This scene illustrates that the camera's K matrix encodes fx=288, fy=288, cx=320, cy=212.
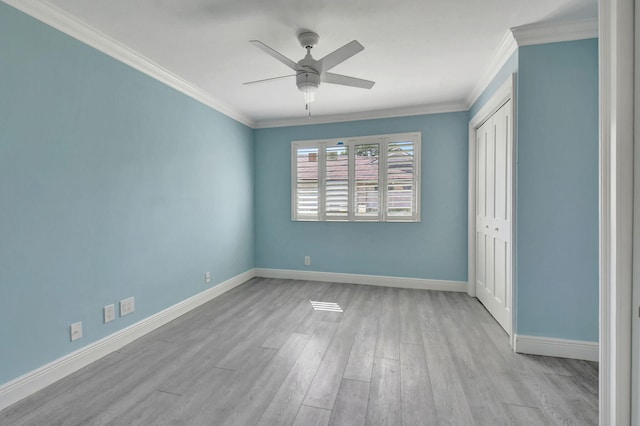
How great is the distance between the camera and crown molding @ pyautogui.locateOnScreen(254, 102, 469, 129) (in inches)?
158

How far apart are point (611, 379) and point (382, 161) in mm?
3447

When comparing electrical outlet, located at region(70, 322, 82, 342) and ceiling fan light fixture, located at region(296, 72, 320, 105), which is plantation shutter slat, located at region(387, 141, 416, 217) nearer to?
ceiling fan light fixture, located at region(296, 72, 320, 105)

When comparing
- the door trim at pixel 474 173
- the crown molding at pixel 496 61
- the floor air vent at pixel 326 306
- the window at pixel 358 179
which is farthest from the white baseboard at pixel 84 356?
the crown molding at pixel 496 61

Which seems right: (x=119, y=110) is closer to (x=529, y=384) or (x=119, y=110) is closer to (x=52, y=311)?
(x=52, y=311)

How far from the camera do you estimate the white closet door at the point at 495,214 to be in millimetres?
2646

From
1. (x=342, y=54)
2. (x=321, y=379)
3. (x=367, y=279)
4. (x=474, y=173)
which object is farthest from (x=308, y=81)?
(x=367, y=279)

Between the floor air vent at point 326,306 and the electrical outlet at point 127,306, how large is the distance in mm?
1839

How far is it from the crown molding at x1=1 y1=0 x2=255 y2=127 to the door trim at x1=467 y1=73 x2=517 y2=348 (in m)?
3.23

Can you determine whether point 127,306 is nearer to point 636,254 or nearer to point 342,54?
point 342,54

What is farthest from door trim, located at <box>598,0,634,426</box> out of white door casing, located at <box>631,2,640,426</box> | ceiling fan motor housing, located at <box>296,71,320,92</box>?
ceiling fan motor housing, located at <box>296,71,320,92</box>

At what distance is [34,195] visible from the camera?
1891 millimetres

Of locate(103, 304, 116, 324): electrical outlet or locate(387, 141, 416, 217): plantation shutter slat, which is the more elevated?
locate(387, 141, 416, 217): plantation shutter slat

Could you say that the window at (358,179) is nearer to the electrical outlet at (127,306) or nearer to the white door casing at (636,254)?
the electrical outlet at (127,306)

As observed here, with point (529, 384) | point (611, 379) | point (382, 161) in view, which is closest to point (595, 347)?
point (529, 384)
